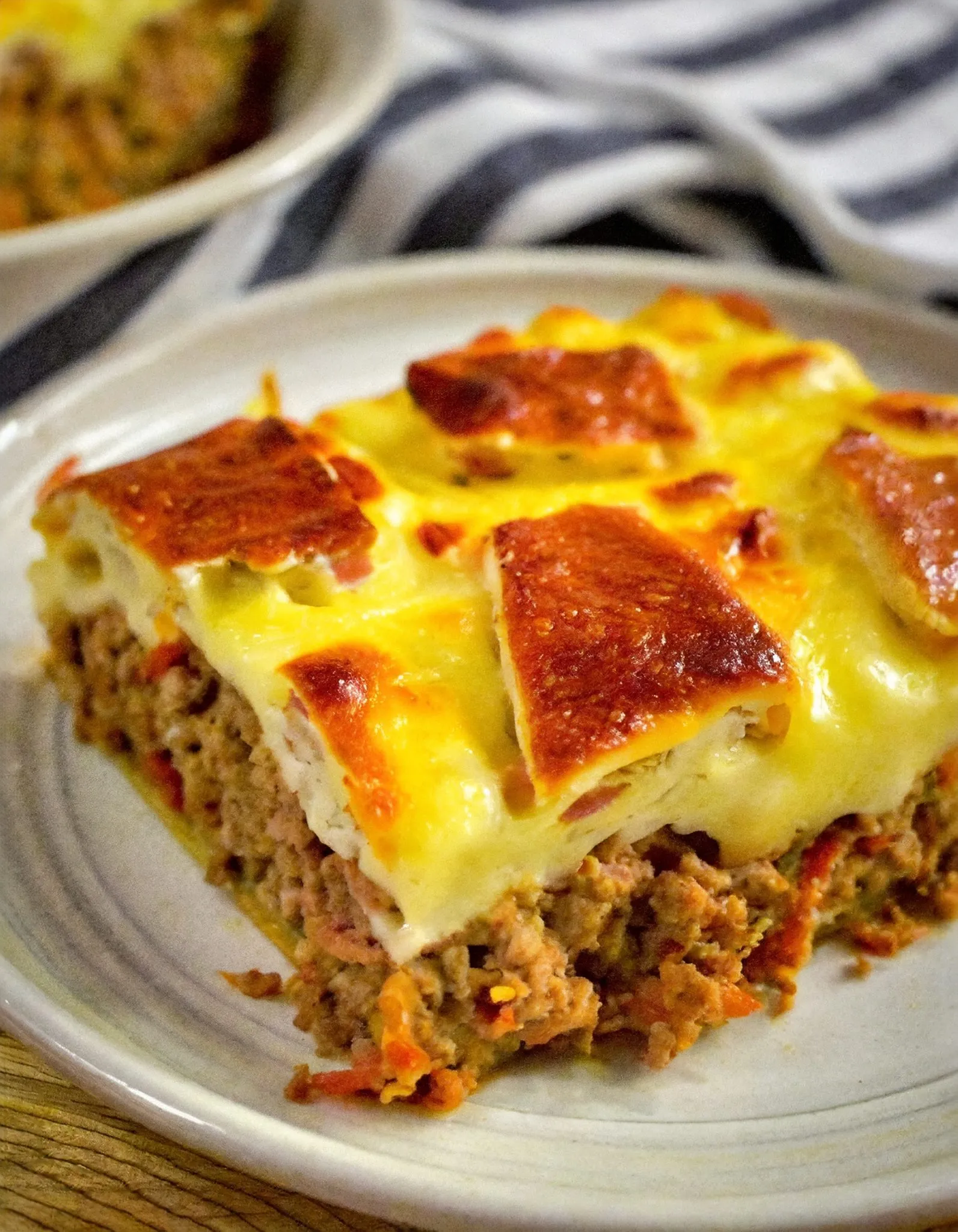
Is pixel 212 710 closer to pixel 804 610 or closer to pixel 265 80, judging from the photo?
pixel 804 610

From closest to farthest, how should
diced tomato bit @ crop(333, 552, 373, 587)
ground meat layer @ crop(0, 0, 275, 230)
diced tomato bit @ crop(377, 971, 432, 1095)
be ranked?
1. diced tomato bit @ crop(377, 971, 432, 1095)
2. diced tomato bit @ crop(333, 552, 373, 587)
3. ground meat layer @ crop(0, 0, 275, 230)

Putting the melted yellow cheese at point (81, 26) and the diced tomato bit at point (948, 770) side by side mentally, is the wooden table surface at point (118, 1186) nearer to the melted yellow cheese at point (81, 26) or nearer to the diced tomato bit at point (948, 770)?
the diced tomato bit at point (948, 770)

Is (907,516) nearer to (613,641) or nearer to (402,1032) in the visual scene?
(613,641)

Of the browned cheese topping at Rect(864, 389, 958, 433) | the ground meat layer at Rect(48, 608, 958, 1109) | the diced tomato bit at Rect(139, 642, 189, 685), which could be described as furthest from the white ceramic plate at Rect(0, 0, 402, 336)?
the browned cheese topping at Rect(864, 389, 958, 433)

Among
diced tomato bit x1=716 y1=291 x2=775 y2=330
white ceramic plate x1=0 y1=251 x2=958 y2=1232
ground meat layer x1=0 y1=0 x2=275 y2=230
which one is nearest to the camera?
white ceramic plate x1=0 y1=251 x2=958 y2=1232

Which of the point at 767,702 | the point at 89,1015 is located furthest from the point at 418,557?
the point at 89,1015

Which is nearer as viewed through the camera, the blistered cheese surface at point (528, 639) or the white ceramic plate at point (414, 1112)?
the white ceramic plate at point (414, 1112)

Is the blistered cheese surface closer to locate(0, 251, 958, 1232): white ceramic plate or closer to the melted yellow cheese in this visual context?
locate(0, 251, 958, 1232): white ceramic plate

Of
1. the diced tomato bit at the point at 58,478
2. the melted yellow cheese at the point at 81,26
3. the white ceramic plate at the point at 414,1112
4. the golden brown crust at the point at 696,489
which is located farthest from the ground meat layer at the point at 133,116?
the golden brown crust at the point at 696,489
